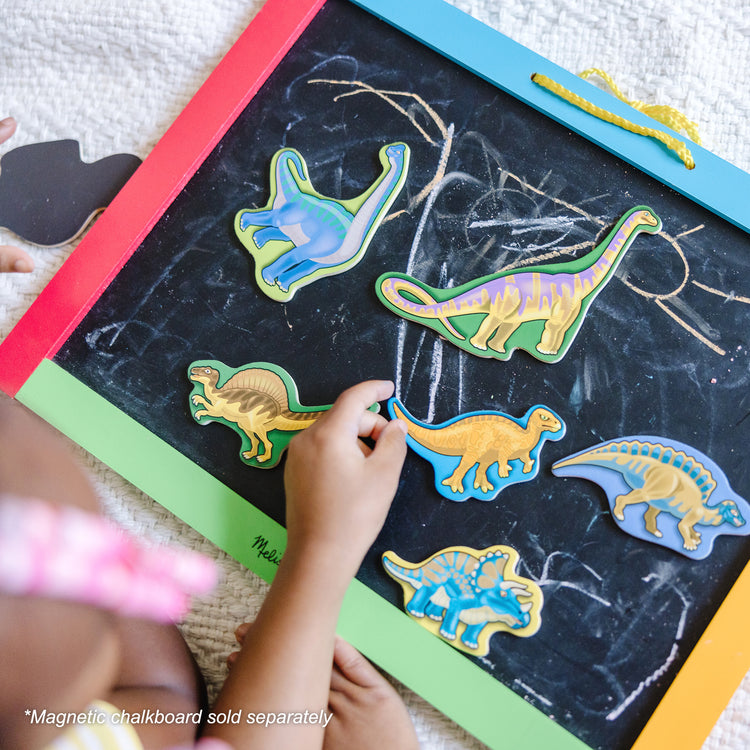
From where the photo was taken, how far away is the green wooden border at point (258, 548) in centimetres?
51

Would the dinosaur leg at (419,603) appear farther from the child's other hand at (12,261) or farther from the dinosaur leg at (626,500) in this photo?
the child's other hand at (12,261)

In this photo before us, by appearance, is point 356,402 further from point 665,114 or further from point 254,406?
point 665,114

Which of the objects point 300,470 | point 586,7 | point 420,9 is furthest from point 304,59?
point 300,470

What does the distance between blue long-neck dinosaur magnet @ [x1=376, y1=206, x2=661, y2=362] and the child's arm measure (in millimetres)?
78

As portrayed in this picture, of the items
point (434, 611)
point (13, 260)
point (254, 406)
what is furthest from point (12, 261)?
point (434, 611)

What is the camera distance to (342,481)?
510 mm

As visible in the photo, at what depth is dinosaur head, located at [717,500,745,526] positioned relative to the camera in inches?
20.3

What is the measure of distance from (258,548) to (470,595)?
0.17 meters

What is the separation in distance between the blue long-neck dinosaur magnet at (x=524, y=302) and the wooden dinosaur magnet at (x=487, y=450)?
0.17 ft

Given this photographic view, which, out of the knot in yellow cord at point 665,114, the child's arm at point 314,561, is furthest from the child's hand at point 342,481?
the knot in yellow cord at point 665,114

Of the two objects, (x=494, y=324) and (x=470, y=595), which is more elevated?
(x=494, y=324)

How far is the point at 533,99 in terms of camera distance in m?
0.58

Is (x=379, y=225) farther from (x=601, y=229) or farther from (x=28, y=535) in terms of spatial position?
(x=28, y=535)

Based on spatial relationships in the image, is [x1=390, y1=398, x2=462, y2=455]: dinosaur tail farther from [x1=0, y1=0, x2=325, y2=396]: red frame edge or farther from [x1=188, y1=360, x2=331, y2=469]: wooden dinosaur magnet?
[x1=0, y1=0, x2=325, y2=396]: red frame edge
